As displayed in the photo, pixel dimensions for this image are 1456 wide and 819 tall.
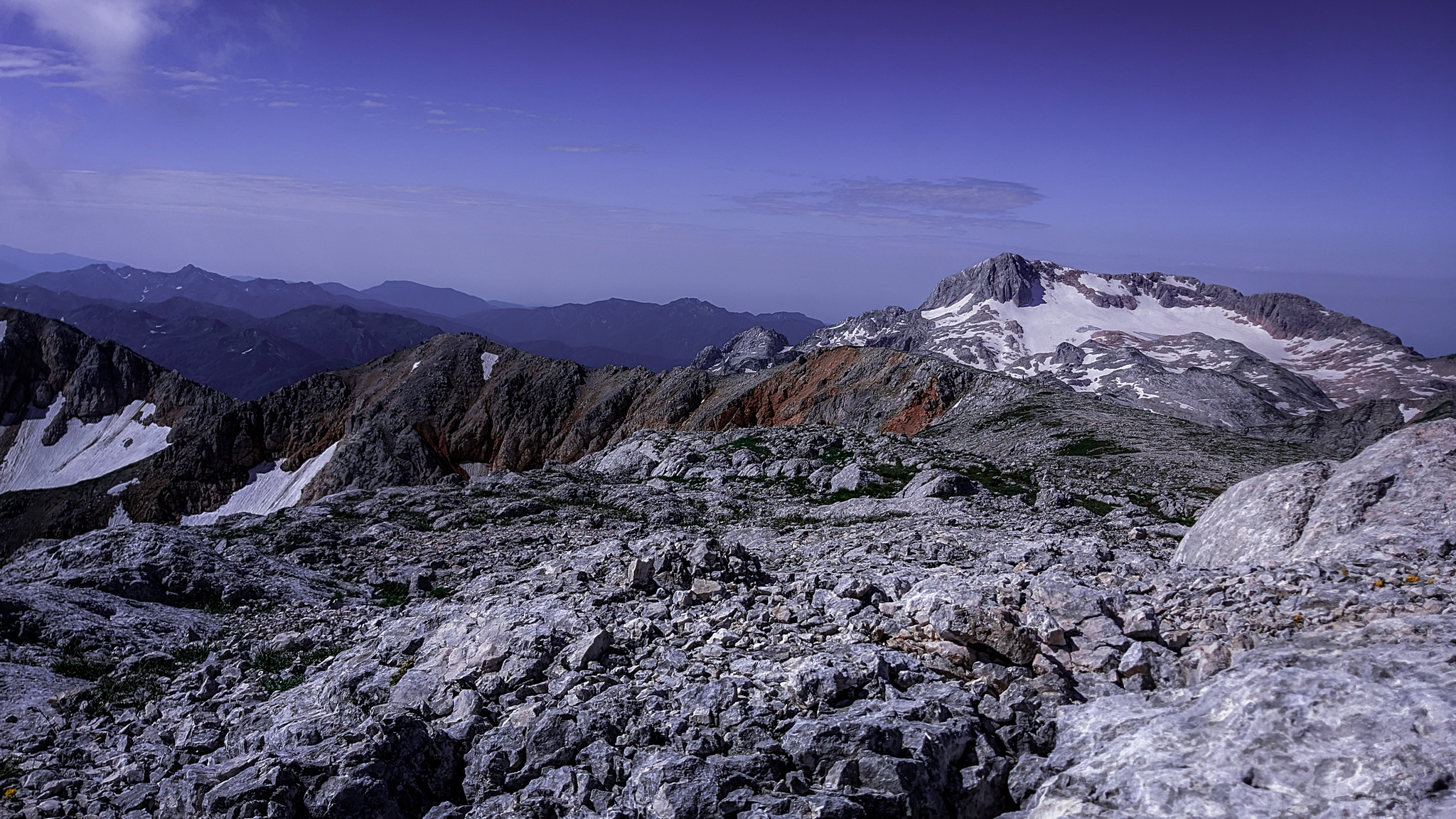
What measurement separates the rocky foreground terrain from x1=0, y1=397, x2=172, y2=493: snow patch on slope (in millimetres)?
115757

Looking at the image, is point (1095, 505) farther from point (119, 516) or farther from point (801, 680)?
point (119, 516)

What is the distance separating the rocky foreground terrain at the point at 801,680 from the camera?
28.3 feet

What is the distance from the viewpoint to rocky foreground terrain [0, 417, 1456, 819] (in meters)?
8.62

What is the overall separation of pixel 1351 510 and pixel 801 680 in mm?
13121

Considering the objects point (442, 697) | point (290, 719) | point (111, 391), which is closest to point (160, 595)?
point (290, 719)

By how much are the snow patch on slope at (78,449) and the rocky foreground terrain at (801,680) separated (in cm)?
11576

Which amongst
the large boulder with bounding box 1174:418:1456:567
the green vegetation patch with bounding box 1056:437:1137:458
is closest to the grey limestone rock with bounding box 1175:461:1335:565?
the large boulder with bounding box 1174:418:1456:567

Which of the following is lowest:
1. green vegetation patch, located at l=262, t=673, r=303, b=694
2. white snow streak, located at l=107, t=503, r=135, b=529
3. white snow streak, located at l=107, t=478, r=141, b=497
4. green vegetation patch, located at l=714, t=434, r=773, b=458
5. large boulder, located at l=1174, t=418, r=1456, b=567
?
white snow streak, located at l=107, t=503, r=135, b=529

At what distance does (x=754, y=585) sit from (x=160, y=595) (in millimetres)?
17517

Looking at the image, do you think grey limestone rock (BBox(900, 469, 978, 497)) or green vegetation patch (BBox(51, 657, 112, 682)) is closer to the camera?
green vegetation patch (BBox(51, 657, 112, 682))

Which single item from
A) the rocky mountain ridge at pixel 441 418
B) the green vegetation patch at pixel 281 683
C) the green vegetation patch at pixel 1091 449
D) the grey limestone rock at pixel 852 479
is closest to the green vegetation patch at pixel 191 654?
the green vegetation patch at pixel 281 683

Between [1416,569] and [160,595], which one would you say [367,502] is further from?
[1416,569]

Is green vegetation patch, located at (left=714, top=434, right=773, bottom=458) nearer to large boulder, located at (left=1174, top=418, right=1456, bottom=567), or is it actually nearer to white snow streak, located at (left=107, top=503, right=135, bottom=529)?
large boulder, located at (left=1174, top=418, right=1456, bottom=567)

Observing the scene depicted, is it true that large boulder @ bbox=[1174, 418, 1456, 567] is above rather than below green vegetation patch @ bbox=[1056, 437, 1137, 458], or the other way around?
above
